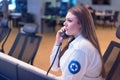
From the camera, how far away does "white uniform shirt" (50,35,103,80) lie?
4.58ft

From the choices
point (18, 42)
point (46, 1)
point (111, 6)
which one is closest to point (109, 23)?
point (111, 6)

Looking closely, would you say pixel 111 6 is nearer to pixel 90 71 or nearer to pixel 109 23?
pixel 109 23

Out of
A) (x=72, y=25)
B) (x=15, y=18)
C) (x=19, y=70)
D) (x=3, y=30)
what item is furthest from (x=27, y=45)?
(x=15, y=18)

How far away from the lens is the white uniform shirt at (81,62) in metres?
1.40

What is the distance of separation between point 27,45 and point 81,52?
2.51 m

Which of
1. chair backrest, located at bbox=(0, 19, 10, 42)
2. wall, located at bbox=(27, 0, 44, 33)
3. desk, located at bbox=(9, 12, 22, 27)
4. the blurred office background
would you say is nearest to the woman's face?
chair backrest, located at bbox=(0, 19, 10, 42)

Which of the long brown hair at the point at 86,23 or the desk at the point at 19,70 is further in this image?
the long brown hair at the point at 86,23

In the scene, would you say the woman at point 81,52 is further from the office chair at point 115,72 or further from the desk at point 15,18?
the desk at point 15,18

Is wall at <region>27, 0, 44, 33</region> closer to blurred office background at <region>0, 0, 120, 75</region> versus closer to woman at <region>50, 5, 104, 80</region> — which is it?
blurred office background at <region>0, 0, 120, 75</region>

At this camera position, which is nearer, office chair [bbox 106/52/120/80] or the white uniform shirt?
the white uniform shirt

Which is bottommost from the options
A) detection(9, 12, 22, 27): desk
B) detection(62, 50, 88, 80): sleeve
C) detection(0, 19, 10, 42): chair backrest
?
detection(9, 12, 22, 27): desk

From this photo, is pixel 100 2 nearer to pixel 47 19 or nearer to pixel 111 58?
pixel 47 19

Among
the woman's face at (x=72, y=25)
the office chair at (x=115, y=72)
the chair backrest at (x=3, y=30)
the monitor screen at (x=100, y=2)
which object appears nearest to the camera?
the woman's face at (x=72, y=25)

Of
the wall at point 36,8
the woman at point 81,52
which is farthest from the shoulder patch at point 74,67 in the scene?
the wall at point 36,8
